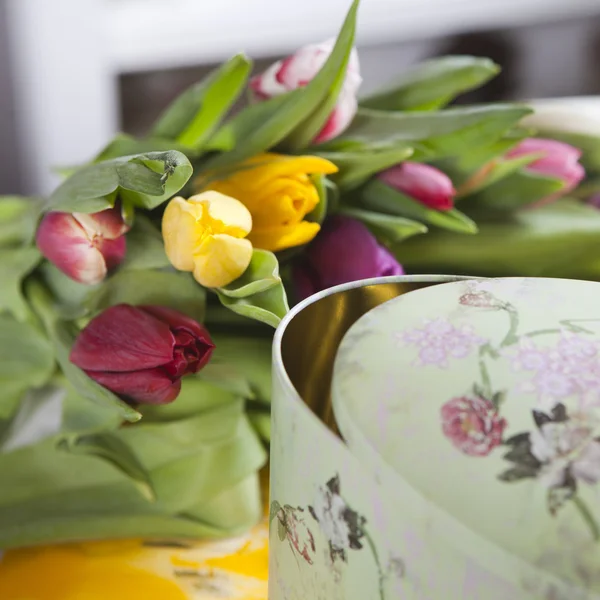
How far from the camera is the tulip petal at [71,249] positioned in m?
0.27

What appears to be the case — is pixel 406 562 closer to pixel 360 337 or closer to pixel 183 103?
pixel 360 337

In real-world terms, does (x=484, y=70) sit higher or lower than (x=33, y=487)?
higher

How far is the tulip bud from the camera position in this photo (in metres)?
0.33

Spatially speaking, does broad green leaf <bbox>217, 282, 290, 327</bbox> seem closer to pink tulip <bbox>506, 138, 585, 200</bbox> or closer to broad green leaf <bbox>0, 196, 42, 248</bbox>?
broad green leaf <bbox>0, 196, 42, 248</bbox>

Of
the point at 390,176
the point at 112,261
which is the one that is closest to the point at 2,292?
the point at 112,261

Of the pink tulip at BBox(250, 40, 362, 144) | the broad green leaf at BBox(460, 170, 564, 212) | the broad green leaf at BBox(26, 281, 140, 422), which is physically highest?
the pink tulip at BBox(250, 40, 362, 144)

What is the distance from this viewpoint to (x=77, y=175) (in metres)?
0.28

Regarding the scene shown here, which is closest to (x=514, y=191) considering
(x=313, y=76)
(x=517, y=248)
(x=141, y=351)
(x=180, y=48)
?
(x=517, y=248)

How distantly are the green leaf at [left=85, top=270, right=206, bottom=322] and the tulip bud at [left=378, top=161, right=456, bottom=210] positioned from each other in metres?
0.11

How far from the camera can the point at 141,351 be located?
24 centimetres

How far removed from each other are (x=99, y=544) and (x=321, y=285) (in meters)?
0.15

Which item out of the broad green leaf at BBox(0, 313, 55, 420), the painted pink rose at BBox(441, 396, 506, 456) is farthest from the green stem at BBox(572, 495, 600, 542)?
the broad green leaf at BBox(0, 313, 55, 420)

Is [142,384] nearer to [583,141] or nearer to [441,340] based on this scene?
[441,340]

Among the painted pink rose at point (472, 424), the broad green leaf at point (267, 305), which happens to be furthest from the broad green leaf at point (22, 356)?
the painted pink rose at point (472, 424)
